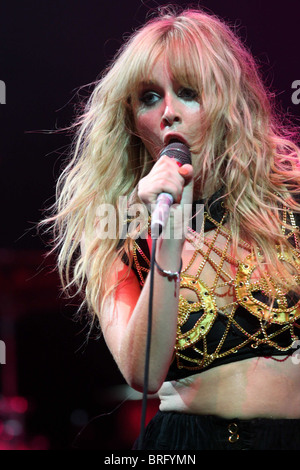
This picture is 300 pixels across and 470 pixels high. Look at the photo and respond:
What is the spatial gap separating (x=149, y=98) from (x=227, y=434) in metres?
0.71

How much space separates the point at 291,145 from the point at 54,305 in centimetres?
150

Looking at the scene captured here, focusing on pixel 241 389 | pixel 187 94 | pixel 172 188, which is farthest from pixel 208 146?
pixel 241 389

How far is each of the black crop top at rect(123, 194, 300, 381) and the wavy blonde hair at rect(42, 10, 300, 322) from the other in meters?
0.06

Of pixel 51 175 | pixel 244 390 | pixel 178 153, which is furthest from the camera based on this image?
pixel 51 175

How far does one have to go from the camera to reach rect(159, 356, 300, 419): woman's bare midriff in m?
1.16

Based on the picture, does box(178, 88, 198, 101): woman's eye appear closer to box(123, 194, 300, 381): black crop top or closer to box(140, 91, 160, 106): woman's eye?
box(140, 91, 160, 106): woman's eye

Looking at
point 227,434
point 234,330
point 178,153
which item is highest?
point 178,153

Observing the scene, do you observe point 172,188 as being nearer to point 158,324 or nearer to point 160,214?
point 160,214

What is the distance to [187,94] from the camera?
1293mm

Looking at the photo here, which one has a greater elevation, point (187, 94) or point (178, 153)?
point (187, 94)

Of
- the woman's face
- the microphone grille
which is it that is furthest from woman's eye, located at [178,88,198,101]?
the microphone grille

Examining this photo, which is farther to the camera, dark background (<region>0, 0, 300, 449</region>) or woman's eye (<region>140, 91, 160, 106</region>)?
dark background (<region>0, 0, 300, 449</region>)

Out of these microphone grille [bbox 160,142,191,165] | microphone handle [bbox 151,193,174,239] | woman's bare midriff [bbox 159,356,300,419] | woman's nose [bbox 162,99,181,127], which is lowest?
woman's bare midriff [bbox 159,356,300,419]

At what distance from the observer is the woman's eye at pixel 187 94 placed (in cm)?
129
